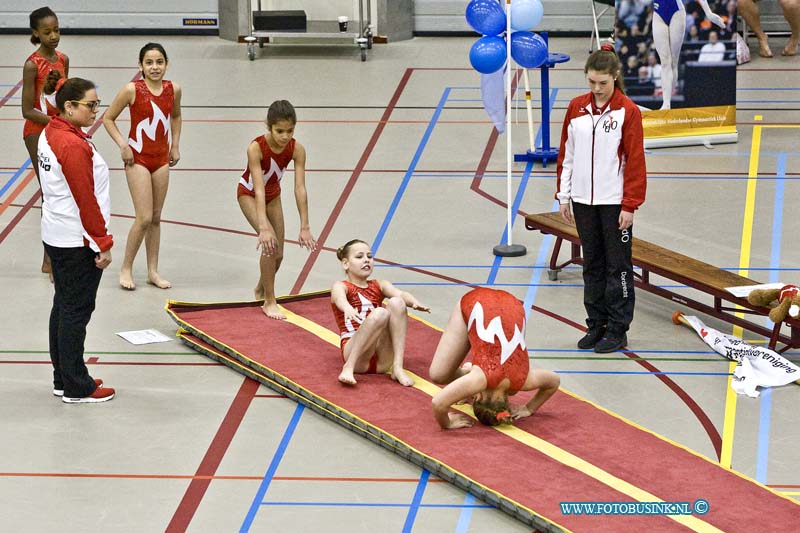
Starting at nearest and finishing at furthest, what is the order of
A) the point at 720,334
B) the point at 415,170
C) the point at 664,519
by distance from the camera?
the point at 664,519 → the point at 720,334 → the point at 415,170

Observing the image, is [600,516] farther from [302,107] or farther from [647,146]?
[302,107]

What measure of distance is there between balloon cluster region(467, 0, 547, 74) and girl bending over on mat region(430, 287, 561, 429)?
3709 mm

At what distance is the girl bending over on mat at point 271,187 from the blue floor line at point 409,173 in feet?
5.53

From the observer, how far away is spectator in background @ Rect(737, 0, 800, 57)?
1590 centimetres

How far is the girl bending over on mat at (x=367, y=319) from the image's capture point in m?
7.27

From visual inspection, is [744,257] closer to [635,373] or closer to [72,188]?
[635,373]

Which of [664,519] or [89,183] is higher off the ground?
[89,183]

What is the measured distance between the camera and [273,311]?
844 cm

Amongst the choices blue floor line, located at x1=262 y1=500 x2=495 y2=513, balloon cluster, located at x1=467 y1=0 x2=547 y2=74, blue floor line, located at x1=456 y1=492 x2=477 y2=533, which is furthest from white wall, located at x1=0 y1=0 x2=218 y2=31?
blue floor line, located at x1=456 y1=492 x2=477 y2=533

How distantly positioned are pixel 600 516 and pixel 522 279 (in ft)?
12.0

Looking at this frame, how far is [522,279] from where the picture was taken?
9414 millimetres

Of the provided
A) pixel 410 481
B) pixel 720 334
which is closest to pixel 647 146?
pixel 720 334

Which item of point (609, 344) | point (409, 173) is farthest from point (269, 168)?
point (409, 173)

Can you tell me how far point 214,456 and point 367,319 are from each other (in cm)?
110
